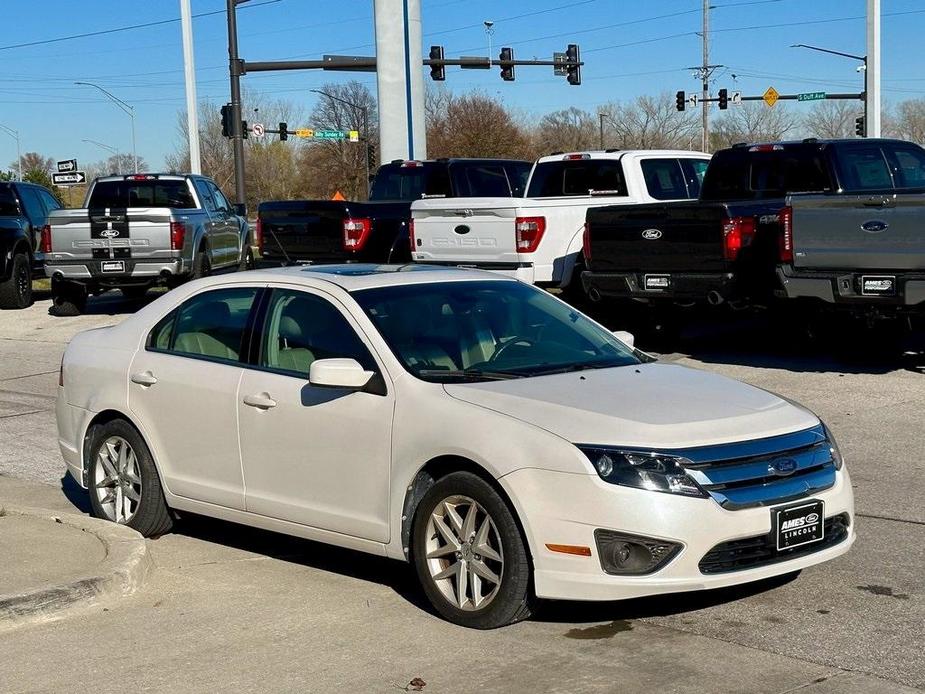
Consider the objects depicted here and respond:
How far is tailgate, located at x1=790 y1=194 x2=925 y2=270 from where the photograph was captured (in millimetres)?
11766

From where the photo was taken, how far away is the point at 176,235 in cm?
1964

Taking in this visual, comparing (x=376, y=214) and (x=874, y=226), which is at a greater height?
(x=376, y=214)

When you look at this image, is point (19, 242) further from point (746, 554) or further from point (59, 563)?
point (746, 554)

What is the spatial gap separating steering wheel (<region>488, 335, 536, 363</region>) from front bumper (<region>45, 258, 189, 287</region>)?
45.2 feet

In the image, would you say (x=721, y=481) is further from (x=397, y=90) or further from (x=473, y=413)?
(x=397, y=90)

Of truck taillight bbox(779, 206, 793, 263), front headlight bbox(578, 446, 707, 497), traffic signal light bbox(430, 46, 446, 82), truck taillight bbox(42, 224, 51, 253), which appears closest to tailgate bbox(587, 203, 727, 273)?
truck taillight bbox(779, 206, 793, 263)

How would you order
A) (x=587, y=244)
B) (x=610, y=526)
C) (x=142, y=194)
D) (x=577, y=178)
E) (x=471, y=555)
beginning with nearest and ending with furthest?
(x=610, y=526)
(x=471, y=555)
(x=587, y=244)
(x=577, y=178)
(x=142, y=194)

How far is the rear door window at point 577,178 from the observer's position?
1722 centimetres

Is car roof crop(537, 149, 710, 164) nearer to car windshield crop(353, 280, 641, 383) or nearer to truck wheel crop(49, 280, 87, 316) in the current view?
truck wheel crop(49, 280, 87, 316)

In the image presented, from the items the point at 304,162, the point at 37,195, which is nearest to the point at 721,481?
the point at 37,195

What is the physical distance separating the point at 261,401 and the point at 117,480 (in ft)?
4.79

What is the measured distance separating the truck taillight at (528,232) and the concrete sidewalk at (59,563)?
8366mm

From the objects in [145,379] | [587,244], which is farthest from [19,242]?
[145,379]

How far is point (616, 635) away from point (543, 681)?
634 millimetres
